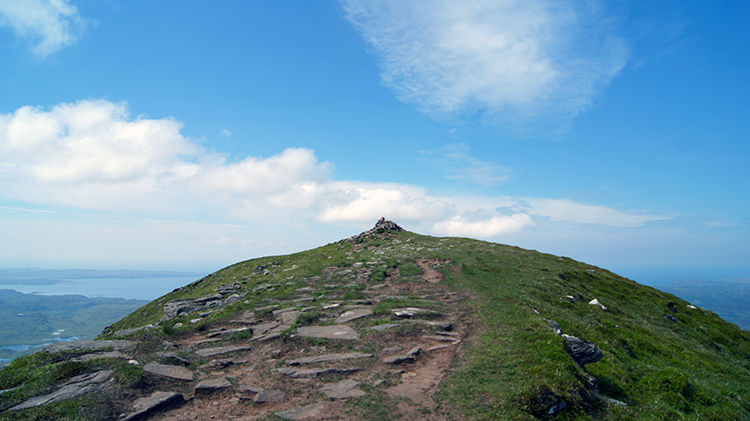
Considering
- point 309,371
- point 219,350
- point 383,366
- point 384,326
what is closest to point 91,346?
point 219,350

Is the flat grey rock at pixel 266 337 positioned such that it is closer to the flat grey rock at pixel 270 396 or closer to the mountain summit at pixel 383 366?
the mountain summit at pixel 383 366

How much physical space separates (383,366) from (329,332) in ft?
15.2

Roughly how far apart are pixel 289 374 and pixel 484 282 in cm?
2078

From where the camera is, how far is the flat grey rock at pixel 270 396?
10.2m

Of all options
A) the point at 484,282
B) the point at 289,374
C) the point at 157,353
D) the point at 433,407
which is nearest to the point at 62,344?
the point at 157,353

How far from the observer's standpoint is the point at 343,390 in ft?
35.4

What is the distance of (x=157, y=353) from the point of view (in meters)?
13.7

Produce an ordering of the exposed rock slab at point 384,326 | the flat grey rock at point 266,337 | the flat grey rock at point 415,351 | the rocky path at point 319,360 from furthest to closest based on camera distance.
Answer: the exposed rock slab at point 384,326, the flat grey rock at point 266,337, the flat grey rock at point 415,351, the rocky path at point 319,360

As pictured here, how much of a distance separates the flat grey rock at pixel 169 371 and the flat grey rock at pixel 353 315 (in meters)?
7.92

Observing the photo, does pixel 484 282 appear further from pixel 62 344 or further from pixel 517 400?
pixel 62 344

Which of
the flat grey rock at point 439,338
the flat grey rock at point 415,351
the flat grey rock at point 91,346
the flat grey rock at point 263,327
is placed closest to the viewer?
the flat grey rock at point 91,346

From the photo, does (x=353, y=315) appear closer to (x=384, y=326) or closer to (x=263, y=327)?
A: (x=384, y=326)

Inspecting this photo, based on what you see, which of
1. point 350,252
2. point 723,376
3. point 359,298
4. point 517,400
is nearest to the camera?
point 517,400

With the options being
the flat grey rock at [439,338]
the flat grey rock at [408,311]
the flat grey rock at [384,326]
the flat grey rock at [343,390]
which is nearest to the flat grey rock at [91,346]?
the flat grey rock at [343,390]
